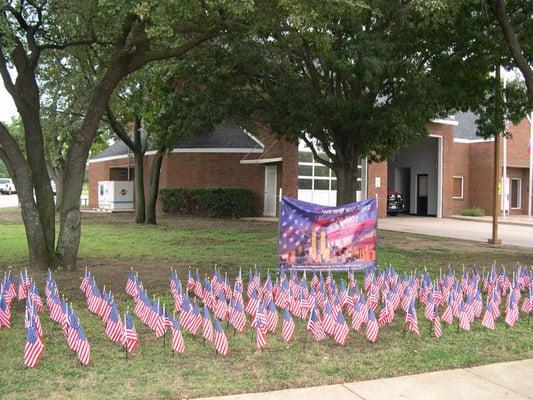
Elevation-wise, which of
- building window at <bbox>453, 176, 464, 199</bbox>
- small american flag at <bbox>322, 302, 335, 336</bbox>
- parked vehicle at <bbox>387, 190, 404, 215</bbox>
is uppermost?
building window at <bbox>453, 176, 464, 199</bbox>

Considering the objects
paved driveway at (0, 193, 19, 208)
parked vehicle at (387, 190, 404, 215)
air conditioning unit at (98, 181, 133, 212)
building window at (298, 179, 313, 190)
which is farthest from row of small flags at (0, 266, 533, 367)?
paved driveway at (0, 193, 19, 208)

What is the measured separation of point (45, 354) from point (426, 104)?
35.1 feet

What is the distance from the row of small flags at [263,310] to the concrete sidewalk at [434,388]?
113cm

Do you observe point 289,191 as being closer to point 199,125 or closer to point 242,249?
point 199,125

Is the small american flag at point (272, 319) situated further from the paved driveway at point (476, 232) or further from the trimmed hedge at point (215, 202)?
the trimmed hedge at point (215, 202)

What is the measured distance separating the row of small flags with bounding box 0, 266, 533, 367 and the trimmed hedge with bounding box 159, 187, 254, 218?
741 inches

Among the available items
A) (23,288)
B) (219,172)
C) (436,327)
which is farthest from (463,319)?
(219,172)

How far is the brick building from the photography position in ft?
92.8

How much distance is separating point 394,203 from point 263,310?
89.8 ft

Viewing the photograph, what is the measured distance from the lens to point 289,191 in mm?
27125

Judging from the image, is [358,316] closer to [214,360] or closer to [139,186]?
[214,360]

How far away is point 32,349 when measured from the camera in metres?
5.34

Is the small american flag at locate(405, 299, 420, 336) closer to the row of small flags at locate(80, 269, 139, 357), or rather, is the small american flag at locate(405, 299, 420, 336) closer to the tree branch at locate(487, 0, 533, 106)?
the row of small flags at locate(80, 269, 139, 357)

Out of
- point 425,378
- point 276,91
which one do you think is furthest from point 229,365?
point 276,91
